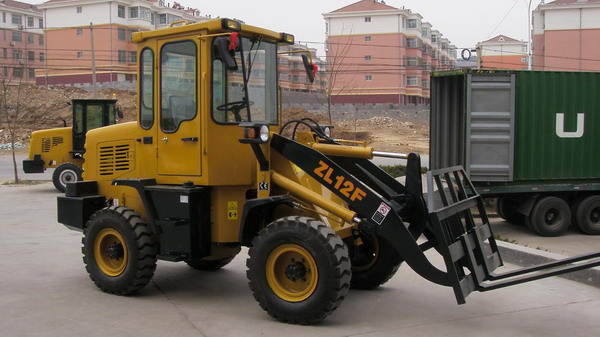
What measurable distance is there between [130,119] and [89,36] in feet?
124

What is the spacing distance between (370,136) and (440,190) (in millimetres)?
40735

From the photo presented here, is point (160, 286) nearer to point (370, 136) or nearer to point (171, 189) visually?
point (171, 189)

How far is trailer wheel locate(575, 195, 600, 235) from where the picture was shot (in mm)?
11680

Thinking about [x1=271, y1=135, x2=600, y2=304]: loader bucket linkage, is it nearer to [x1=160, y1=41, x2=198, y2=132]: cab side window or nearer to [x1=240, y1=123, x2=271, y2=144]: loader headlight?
[x1=240, y1=123, x2=271, y2=144]: loader headlight

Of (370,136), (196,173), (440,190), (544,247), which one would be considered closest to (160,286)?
(196,173)

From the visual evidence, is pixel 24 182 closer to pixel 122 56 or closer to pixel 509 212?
pixel 509 212

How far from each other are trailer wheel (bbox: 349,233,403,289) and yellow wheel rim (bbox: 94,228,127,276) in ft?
8.13

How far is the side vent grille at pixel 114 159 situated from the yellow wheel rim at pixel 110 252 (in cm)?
77

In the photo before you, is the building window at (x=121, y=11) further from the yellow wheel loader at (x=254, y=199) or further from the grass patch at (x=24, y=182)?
the yellow wheel loader at (x=254, y=199)

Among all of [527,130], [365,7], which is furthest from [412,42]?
[527,130]

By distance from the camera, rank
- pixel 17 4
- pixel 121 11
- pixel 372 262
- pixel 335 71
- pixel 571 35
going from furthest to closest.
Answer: pixel 17 4, pixel 121 11, pixel 571 35, pixel 335 71, pixel 372 262

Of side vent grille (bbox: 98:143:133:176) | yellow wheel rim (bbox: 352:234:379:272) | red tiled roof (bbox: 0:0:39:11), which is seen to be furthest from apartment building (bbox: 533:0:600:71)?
red tiled roof (bbox: 0:0:39:11)

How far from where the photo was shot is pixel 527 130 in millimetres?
11609

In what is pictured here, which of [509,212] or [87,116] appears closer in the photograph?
[509,212]
